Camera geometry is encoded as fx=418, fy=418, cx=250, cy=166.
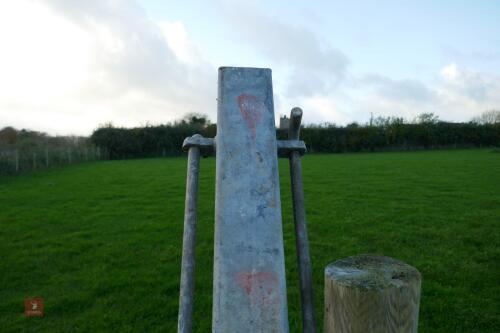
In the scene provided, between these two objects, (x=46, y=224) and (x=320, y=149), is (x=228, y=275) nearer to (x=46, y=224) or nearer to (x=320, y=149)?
(x=46, y=224)

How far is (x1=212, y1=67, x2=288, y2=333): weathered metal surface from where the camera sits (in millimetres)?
2523

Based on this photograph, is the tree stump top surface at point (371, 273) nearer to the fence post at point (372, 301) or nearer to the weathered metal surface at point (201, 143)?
the fence post at point (372, 301)

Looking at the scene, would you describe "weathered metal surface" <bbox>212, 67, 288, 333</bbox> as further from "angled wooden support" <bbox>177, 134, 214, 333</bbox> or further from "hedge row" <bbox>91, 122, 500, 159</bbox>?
"hedge row" <bbox>91, 122, 500, 159</bbox>

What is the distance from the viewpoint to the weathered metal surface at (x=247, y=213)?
2523 millimetres

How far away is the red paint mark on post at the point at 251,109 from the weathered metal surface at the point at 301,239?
247 mm

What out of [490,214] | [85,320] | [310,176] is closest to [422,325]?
[85,320]

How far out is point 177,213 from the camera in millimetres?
11094

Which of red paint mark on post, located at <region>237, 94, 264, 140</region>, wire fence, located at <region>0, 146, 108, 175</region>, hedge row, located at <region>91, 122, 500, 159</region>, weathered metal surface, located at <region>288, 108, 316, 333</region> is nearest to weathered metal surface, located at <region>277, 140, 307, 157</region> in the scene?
weathered metal surface, located at <region>288, 108, 316, 333</region>

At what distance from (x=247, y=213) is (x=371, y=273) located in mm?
821

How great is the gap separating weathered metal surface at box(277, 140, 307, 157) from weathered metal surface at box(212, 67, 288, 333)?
13cm

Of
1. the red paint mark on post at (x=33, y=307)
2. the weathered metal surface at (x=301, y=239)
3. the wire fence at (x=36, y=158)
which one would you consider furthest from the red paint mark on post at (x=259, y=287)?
the wire fence at (x=36, y=158)

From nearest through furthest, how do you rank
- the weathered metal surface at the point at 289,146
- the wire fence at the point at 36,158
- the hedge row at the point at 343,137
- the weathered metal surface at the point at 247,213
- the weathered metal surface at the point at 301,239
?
1. the weathered metal surface at the point at 247,213
2. the weathered metal surface at the point at 301,239
3. the weathered metal surface at the point at 289,146
4. the wire fence at the point at 36,158
5. the hedge row at the point at 343,137

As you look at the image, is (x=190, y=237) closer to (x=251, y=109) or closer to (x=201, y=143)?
(x=201, y=143)

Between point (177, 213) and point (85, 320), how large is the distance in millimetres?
5982
